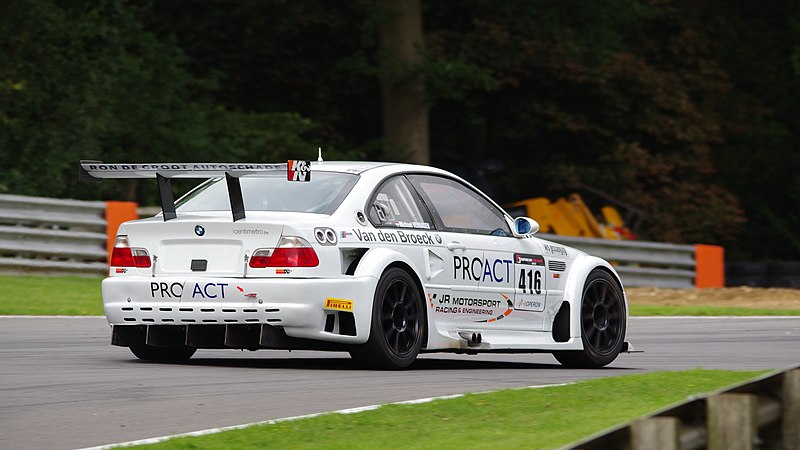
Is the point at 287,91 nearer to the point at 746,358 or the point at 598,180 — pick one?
the point at 598,180

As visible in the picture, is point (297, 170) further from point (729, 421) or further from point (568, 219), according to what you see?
point (568, 219)

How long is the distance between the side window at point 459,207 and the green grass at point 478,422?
2.33 meters

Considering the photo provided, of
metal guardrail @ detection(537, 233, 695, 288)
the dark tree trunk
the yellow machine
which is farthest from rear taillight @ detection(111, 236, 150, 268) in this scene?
the dark tree trunk

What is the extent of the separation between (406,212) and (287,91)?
20968 mm

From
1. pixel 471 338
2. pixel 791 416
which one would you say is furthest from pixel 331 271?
pixel 791 416

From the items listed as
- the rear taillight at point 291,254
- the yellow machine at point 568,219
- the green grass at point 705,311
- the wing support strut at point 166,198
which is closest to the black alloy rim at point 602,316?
the rear taillight at point 291,254

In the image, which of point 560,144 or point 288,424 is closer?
point 288,424

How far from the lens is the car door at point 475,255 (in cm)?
1130

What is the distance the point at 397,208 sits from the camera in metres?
11.2

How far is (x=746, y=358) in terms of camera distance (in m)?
12.6

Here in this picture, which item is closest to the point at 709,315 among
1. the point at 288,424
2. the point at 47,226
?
the point at 47,226

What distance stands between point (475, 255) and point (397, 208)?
73 centimetres

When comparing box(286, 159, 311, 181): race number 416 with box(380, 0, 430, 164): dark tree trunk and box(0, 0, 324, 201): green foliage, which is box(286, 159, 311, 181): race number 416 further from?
box(380, 0, 430, 164): dark tree trunk

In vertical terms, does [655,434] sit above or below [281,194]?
below
